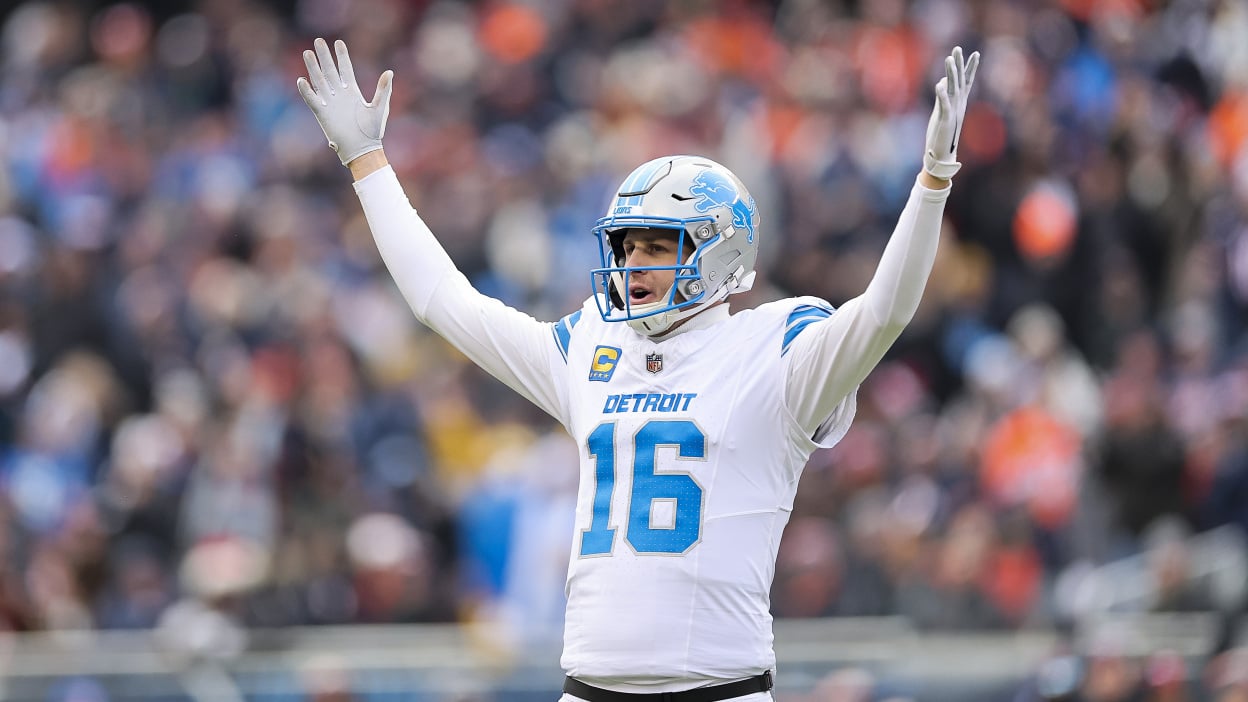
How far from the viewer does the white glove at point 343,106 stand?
580 cm

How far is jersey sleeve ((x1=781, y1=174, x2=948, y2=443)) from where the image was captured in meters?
4.92

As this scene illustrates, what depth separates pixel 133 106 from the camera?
14961 mm

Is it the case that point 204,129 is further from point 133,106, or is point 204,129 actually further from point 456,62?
point 456,62

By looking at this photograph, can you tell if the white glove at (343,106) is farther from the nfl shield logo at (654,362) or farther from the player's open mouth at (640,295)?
the nfl shield logo at (654,362)

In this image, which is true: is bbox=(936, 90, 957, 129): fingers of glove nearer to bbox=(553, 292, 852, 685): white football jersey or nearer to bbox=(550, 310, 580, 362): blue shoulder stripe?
bbox=(553, 292, 852, 685): white football jersey

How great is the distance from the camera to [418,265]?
5746 millimetres

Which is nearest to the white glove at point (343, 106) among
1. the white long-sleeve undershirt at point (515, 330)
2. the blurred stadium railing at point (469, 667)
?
the white long-sleeve undershirt at point (515, 330)

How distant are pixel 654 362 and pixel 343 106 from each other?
123 centimetres

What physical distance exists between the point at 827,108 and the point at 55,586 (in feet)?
20.0

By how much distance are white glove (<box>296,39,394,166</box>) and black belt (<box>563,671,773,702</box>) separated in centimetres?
171

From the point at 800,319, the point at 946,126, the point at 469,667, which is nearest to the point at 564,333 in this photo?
the point at 800,319

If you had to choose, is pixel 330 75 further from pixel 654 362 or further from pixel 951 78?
pixel 951 78

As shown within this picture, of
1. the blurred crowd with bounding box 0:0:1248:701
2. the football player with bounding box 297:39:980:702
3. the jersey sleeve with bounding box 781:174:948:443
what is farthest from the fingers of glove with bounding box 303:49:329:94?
the blurred crowd with bounding box 0:0:1248:701

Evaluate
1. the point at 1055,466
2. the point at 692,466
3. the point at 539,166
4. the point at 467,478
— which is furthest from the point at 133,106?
the point at 692,466
